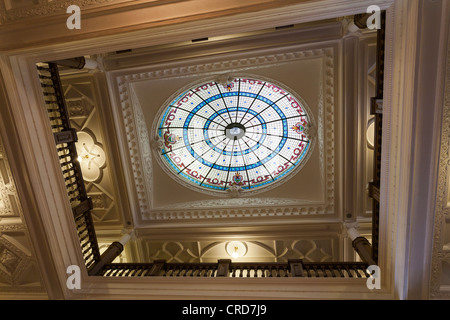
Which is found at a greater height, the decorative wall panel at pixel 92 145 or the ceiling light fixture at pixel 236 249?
the decorative wall panel at pixel 92 145

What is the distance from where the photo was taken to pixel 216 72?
7.76 m

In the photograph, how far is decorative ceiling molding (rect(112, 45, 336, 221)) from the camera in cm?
725

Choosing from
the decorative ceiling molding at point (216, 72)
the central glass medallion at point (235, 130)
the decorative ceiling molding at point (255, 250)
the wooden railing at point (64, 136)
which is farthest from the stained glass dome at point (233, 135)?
Result: the wooden railing at point (64, 136)

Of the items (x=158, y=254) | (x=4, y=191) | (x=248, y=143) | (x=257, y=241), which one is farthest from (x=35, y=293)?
(x=248, y=143)

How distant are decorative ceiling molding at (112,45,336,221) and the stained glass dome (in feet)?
1.53

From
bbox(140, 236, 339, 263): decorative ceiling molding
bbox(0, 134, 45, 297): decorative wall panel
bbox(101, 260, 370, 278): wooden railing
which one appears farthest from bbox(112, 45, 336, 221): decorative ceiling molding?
bbox(0, 134, 45, 297): decorative wall panel

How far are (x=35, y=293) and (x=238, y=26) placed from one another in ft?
22.4

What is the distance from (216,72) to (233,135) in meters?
2.07

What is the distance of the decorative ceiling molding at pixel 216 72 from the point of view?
725 centimetres

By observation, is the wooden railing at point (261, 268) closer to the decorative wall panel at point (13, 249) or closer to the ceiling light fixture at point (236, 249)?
the decorative wall panel at point (13, 249)

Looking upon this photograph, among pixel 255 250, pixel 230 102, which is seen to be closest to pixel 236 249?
pixel 255 250

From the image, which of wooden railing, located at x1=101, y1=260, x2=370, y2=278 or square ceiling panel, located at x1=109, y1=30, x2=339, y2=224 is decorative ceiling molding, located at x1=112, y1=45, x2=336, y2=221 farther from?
wooden railing, located at x1=101, y1=260, x2=370, y2=278

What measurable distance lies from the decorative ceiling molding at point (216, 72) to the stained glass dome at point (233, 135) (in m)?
0.47
